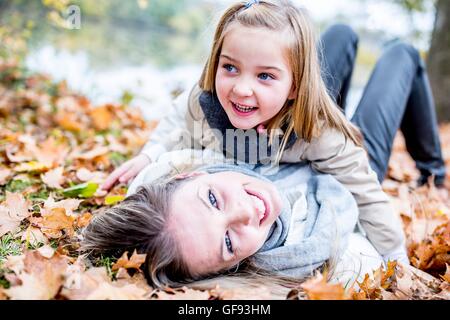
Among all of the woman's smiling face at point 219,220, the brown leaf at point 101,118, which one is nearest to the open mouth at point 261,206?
the woman's smiling face at point 219,220

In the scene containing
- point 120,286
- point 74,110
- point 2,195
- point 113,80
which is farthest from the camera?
point 113,80

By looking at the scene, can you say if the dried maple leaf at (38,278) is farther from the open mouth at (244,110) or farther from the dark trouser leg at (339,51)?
the dark trouser leg at (339,51)

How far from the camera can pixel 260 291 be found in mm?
1401

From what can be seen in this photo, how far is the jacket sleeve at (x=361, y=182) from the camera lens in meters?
2.01

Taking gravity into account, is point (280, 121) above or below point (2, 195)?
above

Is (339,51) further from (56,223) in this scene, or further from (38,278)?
(38,278)

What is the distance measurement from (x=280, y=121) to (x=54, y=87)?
113 inches

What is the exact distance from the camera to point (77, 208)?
2047 millimetres

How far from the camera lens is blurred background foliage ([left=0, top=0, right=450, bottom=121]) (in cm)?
479

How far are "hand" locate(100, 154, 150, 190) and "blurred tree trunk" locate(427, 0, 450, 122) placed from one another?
405 cm

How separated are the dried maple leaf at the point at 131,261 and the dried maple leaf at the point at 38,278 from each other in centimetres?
17

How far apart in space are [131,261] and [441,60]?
190 inches
